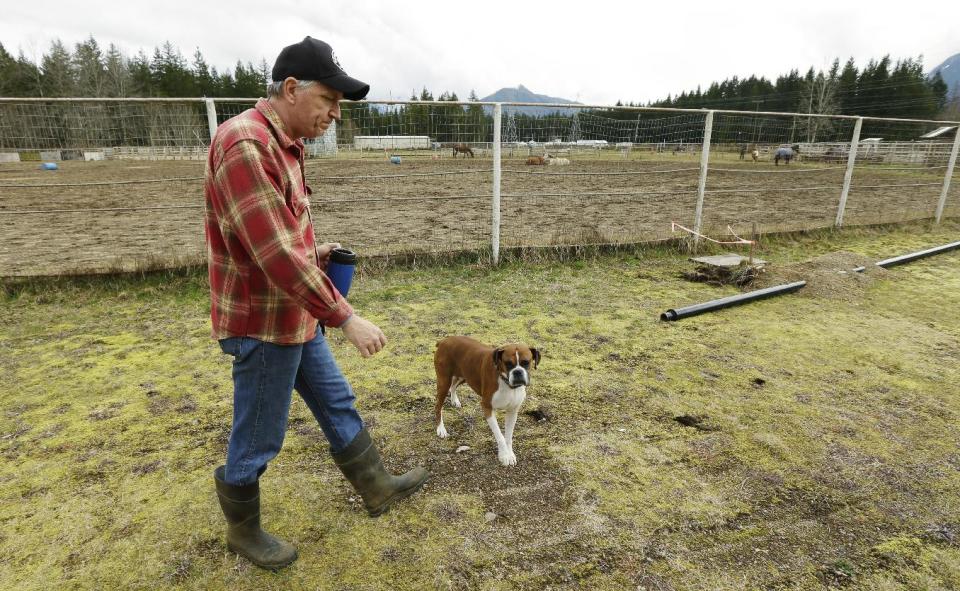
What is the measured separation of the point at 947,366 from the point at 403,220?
9.09 m

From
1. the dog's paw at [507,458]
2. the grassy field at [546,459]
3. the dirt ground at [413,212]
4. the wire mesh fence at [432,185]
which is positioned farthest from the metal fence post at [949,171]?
the dog's paw at [507,458]

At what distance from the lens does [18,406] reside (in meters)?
3.38

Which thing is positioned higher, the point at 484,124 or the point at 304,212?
the point at 484,124

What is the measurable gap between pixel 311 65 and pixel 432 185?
1656 cm

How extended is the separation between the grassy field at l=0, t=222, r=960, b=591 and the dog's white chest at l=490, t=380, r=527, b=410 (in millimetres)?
346

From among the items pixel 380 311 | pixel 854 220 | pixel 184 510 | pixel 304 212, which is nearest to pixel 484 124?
pixel 380 311

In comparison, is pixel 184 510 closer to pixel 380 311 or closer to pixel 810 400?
pixel 380 311

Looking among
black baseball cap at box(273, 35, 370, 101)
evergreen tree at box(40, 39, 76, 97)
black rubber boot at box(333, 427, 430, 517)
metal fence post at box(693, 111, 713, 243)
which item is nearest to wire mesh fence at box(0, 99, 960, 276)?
metal fence post at box(693, 111, 713, 243)

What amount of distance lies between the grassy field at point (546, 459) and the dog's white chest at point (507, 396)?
35cm

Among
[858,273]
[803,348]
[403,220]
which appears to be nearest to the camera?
[803,348]

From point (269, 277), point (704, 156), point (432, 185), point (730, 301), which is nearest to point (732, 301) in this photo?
point (730, 301)

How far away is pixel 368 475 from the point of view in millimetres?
2391

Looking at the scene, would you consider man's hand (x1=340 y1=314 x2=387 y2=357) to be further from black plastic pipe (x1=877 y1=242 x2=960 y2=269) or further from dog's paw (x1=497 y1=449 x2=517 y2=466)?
black plastic pipe (x1=877 y1=242 x2=960 y2=269)

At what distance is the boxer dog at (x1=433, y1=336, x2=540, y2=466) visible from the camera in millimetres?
2707
